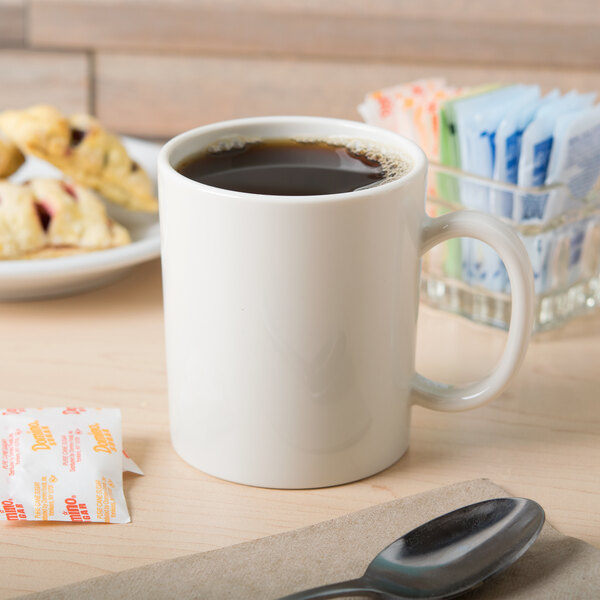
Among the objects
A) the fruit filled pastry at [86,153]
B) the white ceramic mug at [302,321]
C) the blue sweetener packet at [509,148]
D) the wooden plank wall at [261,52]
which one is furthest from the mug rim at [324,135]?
the wooden plank wall at [261,52]

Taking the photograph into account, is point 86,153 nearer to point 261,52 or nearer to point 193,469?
point 193,469

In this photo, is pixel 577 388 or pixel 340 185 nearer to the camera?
pixel 340 185

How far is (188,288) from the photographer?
0.47m

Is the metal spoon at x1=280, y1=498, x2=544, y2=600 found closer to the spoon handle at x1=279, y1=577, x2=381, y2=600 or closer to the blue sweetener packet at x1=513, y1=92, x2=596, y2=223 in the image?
the spoon handle at x1=279, y1=577, x2=381, y2=600

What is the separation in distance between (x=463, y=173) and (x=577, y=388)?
0.18m

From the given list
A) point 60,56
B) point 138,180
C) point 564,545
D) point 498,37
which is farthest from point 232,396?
point 60,56

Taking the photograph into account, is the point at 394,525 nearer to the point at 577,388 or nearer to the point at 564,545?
the point at 564,545

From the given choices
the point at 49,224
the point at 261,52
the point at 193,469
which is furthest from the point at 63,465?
the point at 261,52

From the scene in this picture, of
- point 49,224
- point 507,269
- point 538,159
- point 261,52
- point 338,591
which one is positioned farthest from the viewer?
point 261,52

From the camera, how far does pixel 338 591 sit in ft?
1.26

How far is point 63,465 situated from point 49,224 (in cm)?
30

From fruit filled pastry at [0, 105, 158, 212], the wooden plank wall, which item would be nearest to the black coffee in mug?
fruit filled pastry at [0, 105, 158, 212]

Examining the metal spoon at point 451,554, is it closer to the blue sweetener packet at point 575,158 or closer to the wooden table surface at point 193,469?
the wooden table surface at point 193,469

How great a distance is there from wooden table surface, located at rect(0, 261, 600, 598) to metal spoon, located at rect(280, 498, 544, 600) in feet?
0.21
